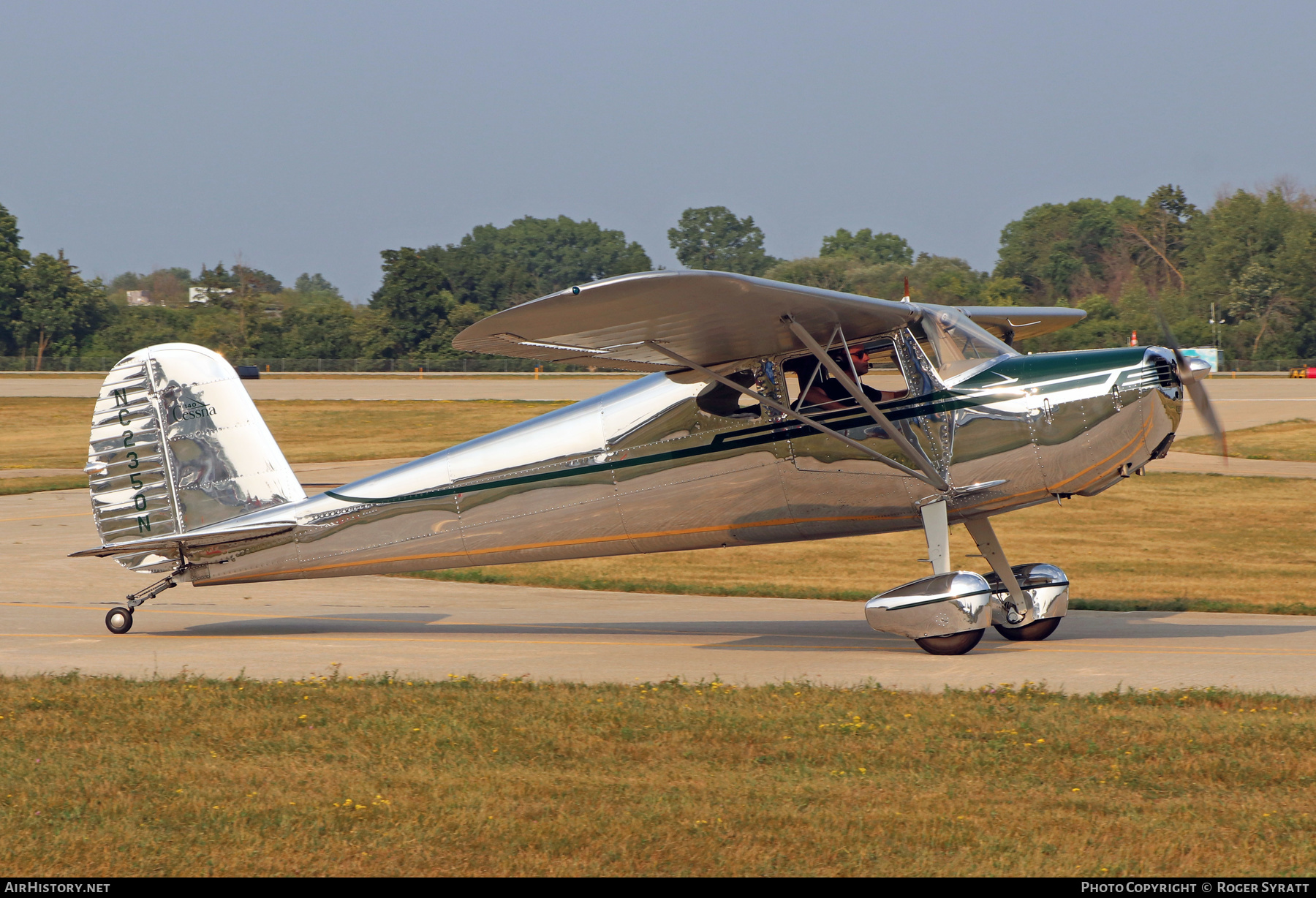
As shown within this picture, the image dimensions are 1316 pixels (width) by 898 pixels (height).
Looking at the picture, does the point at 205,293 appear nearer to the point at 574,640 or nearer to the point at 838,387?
the point at 574,640

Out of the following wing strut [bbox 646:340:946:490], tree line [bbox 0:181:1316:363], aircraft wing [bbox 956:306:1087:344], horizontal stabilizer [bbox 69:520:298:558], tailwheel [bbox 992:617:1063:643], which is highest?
tree line [bbox 0:181:1316:363]

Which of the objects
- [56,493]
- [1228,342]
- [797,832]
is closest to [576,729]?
[797,832]

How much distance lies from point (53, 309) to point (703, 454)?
8790 cm

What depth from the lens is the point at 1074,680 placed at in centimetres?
862

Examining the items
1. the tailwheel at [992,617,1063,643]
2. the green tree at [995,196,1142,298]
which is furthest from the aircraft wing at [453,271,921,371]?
the green tree at [995,196,1142,298]

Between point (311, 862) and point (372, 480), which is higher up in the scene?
point (372, 480)

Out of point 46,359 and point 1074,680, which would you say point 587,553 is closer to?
point 1074,680

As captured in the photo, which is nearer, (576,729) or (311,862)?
(311,862)

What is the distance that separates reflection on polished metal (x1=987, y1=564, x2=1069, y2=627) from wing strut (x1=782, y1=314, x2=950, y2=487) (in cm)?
155

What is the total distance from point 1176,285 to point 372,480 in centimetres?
9870

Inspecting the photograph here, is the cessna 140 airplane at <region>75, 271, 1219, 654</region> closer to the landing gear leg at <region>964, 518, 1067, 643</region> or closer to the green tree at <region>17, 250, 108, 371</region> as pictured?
the landing gear leg at <region>964, 518, 1067, 643</region>

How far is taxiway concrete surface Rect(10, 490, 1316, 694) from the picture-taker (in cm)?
916

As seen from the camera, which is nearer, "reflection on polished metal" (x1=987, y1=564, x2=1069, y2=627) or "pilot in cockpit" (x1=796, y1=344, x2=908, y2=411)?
"pilot in cockpit" (x1=796, y1=344, x2=908, y2=411)

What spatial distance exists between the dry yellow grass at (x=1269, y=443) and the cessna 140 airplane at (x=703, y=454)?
21.3 metres
